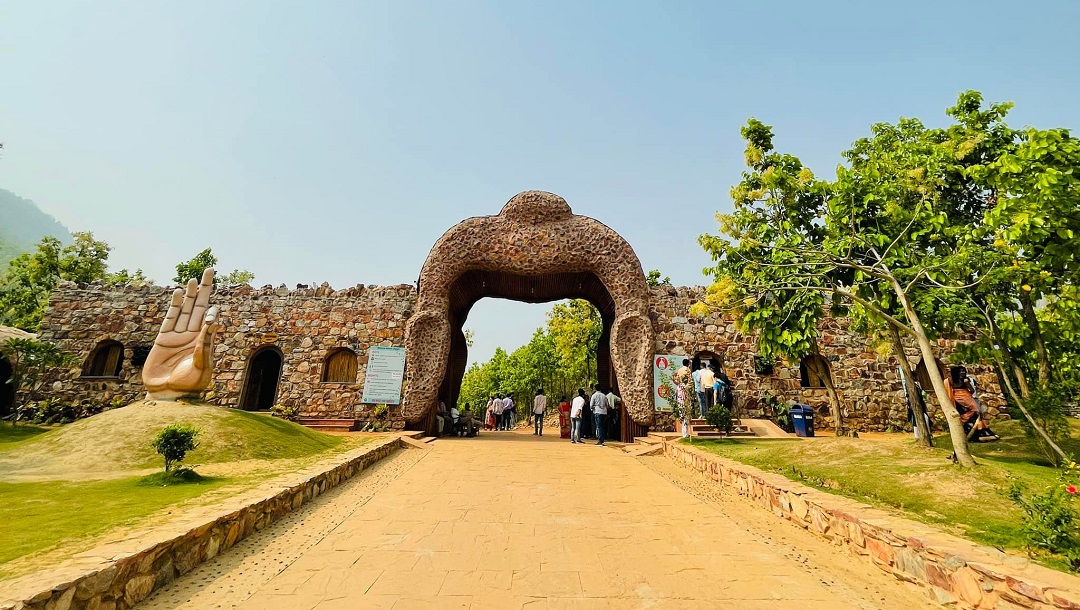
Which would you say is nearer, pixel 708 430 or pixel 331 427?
pixel 708 430

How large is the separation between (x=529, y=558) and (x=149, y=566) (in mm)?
2746

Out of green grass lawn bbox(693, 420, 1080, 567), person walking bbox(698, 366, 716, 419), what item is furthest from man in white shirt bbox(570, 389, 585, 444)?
green grass lawn bbox(693, 420, 1080, 567)

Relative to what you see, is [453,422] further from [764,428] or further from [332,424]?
[764,428]

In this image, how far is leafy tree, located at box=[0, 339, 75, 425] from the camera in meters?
13.0

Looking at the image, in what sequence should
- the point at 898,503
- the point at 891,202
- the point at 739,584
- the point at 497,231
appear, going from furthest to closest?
1. the point at 497,231
2. the point at 891,202
3. the point at 898,503
4. the point at 739,584

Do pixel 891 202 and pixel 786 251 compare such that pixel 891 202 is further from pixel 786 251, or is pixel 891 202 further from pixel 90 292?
pixel 90 292

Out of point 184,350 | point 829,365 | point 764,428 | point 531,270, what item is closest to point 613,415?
point 764,428

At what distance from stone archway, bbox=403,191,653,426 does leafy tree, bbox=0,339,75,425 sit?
34.4 ft

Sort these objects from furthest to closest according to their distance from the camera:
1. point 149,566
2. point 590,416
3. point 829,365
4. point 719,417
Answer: point 590,416, point 829,365, point 719,417, point 149,566

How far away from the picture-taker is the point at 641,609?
3.04 meters

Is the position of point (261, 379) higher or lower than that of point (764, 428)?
higher

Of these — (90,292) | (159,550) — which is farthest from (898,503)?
(90,292)

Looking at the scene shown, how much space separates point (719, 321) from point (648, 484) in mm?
9089

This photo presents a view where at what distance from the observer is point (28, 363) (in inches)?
512
